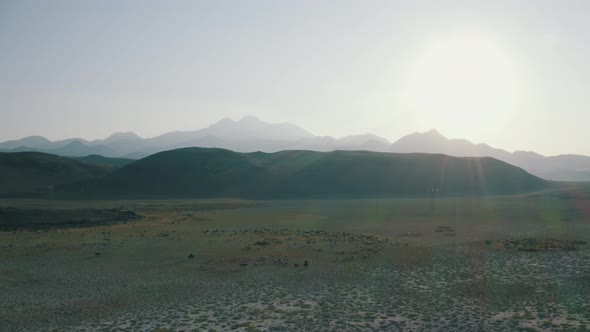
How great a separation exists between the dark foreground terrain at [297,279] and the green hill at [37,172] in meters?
92.0

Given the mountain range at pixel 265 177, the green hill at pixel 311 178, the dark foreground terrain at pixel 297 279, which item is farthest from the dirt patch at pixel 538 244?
the green hill at pixel 311 178

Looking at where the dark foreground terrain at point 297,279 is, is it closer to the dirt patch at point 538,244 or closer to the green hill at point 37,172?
the dirt patch at point 538,244

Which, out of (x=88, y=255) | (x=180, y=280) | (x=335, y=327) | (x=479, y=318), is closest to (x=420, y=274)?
(x=479, y=318)

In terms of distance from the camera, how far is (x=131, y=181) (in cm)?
13525

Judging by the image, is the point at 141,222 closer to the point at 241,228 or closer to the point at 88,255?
the point at 241,228

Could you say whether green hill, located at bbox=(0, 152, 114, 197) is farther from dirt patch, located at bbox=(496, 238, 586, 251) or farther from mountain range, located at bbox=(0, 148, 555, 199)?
dirt patch, located at bbox=(496, 238, 586, 251)

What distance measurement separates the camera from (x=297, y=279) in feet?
84.8

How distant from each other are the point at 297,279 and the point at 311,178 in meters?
111

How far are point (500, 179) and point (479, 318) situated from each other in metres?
125

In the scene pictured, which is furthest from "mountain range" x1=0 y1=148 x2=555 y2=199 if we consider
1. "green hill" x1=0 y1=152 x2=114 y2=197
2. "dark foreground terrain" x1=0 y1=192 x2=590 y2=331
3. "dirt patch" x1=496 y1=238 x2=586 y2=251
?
"dirt patch" x1=496 y1=238 x2=586 y2=251

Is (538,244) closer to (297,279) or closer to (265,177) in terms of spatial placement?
(297,279)

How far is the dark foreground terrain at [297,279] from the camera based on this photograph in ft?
61.2

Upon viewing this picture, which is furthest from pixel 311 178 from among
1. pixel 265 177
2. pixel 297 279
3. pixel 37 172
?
pixel 297 279

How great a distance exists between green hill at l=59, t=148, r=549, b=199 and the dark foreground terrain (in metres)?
79.5
